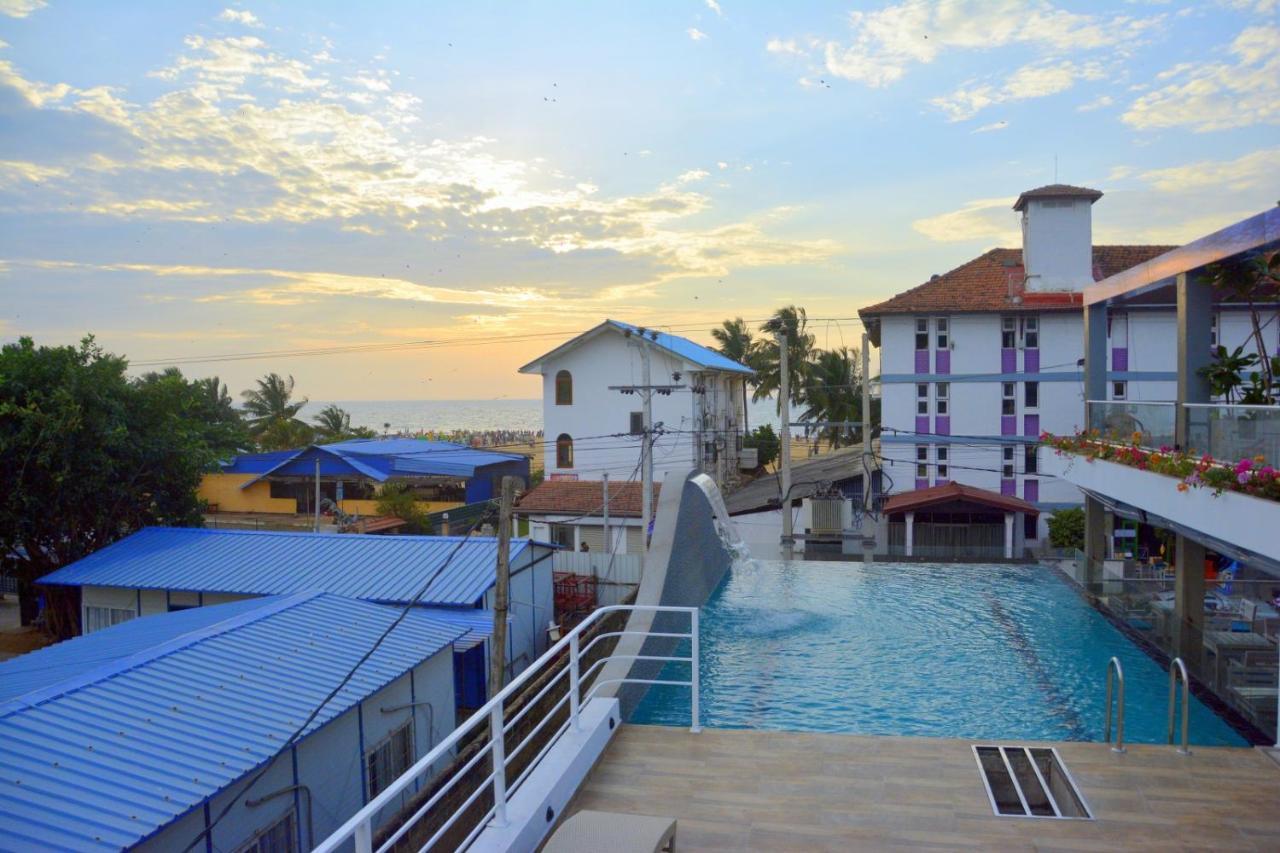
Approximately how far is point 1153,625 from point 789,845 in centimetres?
858

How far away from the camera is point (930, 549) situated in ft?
73.0

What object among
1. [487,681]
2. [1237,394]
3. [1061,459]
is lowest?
[487,681]

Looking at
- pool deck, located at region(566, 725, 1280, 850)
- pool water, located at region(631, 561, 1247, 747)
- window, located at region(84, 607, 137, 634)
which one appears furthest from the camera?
window, located at region(84, 607, 137, 634)

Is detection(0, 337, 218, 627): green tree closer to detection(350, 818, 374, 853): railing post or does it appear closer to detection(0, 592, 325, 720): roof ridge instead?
detection(0, 592, 325, 720): roof ridge

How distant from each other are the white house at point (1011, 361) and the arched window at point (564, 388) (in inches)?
496

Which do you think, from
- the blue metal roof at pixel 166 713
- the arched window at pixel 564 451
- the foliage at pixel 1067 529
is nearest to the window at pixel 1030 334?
the foliage at pixel 1067 529

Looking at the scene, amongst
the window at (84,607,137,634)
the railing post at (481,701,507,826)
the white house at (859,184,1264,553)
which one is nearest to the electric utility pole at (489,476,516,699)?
the railing post at (481,701,507,826)

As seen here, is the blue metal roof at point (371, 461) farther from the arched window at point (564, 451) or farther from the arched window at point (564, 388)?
the arched window at point (564, 388)

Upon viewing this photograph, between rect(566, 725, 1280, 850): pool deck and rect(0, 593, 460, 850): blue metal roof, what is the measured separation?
4081 mm

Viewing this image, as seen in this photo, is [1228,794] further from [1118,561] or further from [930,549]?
[930,549]

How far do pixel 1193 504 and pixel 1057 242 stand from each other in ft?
74.2

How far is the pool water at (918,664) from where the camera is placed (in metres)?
8.44

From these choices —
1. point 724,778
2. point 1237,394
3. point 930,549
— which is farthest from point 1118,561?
point 724,778

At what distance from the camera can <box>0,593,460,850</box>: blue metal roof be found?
6.99m
